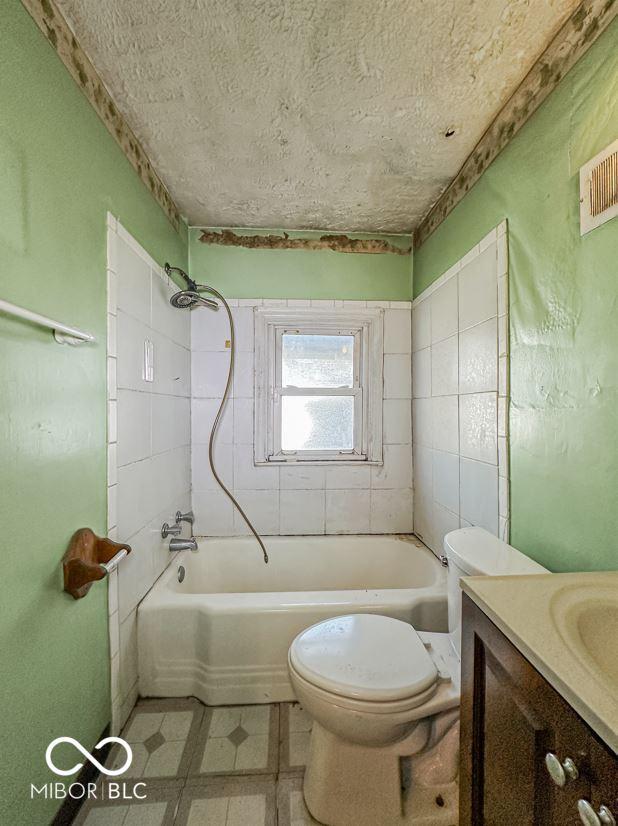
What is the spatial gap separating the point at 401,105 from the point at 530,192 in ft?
1.73

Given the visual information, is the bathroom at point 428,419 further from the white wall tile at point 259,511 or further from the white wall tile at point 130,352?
the white wall tile at point 259,511

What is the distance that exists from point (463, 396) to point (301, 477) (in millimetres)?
1056

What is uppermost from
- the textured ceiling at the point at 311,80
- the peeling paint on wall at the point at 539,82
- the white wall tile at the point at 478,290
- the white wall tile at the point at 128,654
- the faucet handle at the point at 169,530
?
the textured ceiling at the point at 311,80

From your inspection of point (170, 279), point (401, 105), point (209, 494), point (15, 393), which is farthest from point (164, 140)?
point (209, 494)

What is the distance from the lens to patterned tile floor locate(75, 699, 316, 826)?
1.09m

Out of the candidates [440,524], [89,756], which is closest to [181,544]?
[89,756]

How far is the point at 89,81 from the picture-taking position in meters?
1.14

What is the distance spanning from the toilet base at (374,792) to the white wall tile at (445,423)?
109cm

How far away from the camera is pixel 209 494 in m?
2.23

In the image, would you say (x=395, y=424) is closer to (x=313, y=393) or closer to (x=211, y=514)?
(x=313, y=393)

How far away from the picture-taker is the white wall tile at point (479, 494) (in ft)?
4.60

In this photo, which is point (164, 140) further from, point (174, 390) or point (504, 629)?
point (504, 629)

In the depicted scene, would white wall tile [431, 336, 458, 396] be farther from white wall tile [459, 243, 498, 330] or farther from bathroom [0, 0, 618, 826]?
white wall tile [459, 243, 498, 330]

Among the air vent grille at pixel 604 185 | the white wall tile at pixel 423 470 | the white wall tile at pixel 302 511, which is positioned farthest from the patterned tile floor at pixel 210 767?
the air vent grille at pixel 604 185
